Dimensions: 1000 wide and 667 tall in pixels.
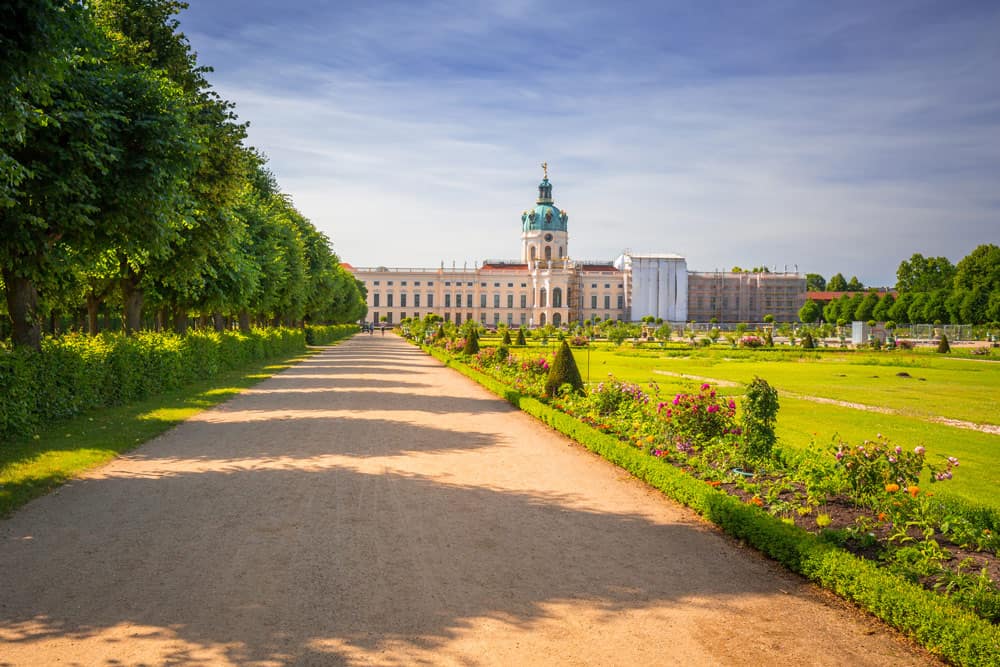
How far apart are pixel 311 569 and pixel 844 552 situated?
3.17 metres

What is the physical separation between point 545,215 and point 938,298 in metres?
56.9

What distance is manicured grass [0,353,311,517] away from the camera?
6.57 metres

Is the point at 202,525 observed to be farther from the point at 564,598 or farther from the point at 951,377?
the point at 951,377

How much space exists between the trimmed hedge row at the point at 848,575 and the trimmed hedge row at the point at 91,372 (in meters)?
7.09

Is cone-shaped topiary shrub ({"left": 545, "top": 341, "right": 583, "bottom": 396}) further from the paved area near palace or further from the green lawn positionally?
the paved area near palace

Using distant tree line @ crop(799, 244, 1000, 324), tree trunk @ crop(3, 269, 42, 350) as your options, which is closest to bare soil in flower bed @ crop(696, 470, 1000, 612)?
tree trunk @ crop(3, 269, 42, 350)

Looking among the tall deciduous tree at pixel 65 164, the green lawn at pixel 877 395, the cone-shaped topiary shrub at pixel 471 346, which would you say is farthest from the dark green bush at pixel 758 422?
the cone-shaped topiary shrub at pixel 471 346

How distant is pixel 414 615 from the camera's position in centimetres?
383

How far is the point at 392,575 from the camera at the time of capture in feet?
14.5

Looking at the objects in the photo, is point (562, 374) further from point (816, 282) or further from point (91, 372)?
point (816, 282)

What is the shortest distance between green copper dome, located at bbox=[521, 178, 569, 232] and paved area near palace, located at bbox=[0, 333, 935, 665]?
105062 millimetres

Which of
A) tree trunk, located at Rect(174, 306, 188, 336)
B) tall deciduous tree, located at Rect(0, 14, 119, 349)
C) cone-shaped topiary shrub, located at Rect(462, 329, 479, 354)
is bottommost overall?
cone-shaped topiary shrub, located at Rect(462, 329, 479, 354)

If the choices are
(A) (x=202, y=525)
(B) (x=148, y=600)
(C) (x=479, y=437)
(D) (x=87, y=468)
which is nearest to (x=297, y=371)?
(C) (x=479, y=437)

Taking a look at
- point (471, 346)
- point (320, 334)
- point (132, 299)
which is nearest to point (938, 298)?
point (320, 334)
